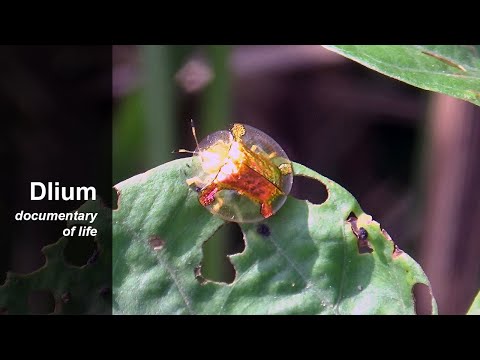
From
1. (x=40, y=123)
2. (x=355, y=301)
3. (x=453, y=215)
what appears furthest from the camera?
(x=40, y=123)

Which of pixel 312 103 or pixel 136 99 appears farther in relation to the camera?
pixel 312 103

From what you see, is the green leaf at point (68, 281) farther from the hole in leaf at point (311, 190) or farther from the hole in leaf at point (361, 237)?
the hole in leaf at point (311, 190)

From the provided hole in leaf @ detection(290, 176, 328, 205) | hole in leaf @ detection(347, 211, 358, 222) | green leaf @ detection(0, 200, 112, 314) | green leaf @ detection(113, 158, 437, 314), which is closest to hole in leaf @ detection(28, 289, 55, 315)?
green leaf @ detection(0, 200, 112, 314)

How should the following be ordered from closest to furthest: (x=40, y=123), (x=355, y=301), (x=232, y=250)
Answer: (x=355, y=301) < (x=232, y=250) < (x=40, y=123)

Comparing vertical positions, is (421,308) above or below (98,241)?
below

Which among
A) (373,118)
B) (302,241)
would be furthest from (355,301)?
(373,118)

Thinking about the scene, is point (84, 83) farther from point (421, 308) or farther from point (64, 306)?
point (64, 306)

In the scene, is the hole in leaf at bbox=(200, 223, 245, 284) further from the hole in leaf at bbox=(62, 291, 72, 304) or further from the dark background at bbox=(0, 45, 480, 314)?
the hole in leaf at bbox=(62, 291, 72, 304)

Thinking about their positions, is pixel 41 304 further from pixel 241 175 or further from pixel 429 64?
pixel 429 64
